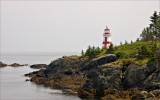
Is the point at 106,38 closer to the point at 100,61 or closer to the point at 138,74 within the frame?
the point at 100,61

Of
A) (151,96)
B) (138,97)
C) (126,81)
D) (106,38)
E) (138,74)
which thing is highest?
(106,38)

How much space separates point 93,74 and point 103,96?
2786 cm

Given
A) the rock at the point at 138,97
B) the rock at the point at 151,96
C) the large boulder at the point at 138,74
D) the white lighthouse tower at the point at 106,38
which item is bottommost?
the rock at the point at 138,97

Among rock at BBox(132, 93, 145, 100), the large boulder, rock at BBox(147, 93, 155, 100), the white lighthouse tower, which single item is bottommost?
rock at BBox(132, 93, 145, 100)

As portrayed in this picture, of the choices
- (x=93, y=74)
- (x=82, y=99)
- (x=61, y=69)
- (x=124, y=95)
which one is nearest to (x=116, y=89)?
(x=124, y=95)

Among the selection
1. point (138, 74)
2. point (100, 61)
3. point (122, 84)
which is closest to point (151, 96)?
point (138, 74)

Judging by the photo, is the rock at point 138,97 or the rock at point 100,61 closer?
the rock at point 138,97

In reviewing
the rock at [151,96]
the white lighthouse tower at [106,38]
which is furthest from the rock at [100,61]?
the rock at [151,96]

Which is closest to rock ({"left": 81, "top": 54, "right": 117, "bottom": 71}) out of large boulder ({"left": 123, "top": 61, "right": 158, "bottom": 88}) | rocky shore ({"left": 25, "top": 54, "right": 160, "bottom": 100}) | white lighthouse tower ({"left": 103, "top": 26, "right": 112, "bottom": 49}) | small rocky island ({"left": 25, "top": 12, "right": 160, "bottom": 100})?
small rocky island ({"left": 25, "top": 12, "right": 160, "bottom": 100})

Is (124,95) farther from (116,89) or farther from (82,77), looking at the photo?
(82,77)

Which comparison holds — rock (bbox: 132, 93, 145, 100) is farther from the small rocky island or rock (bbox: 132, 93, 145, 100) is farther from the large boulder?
the large boulder

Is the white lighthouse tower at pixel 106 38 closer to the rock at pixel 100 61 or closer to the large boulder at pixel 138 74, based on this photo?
the rock at pixel 100 61

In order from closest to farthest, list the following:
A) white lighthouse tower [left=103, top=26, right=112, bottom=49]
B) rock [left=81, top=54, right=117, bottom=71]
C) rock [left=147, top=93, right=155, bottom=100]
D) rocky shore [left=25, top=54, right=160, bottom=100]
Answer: rock [left=147, top=93, right=155, bottom=100] < rocky shore [left=25, top=54, right=160, bottom=100] < rock [left=81, top=54, right=117, bottom=71] < white lighthouse tower [left=103, top=26, right=112, bottom=49]

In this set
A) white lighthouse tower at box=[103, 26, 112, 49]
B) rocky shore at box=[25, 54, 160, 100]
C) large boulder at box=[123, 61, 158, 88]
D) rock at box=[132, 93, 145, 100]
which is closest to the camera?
rock at box=[132, 93, 145, 100]
